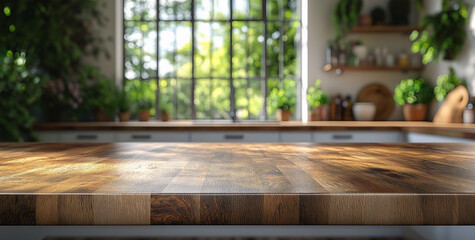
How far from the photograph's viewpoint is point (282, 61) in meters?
4.30

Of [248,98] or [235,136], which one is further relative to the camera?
[248,98]

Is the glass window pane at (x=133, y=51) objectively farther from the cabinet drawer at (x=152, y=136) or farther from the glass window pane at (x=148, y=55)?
the cabinet drawer at (x=152, y=136)

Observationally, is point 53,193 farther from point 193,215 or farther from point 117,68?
point 117,68

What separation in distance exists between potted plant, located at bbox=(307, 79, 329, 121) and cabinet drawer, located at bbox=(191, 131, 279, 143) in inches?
39.4

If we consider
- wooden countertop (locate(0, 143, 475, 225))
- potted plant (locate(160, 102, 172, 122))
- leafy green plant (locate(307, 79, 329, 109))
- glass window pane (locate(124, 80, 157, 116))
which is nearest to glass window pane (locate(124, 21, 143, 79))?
glass window pane (locate(124, 80, 157, 116))

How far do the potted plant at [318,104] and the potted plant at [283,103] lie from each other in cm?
18

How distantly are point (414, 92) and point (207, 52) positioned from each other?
7.33 feet

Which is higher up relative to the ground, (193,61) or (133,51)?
(133,51)

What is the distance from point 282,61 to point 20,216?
3938 mm

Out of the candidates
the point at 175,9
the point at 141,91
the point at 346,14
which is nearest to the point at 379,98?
the point at 346,14

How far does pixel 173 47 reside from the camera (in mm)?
4242

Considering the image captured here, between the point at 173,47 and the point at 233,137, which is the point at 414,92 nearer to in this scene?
the point at 233,137

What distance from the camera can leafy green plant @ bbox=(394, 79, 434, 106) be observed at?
3750 mm

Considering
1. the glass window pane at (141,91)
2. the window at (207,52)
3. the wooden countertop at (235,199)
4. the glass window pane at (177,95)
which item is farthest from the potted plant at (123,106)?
the wooden countertop at (235,199)
